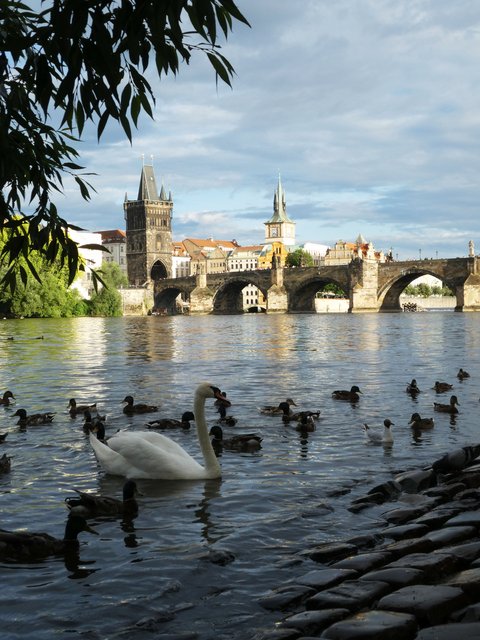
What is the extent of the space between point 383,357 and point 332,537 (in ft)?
73.9

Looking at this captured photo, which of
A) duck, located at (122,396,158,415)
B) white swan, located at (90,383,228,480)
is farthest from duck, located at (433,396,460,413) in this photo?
white swan, located at (90,383,228,480)

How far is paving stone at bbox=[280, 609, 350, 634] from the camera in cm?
430

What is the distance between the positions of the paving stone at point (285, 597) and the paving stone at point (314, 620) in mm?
350

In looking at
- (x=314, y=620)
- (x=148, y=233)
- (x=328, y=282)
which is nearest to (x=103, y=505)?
(x=314, y=620)

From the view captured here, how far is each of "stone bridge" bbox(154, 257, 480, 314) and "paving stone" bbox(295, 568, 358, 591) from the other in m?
94.2

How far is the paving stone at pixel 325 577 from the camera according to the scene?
16.5 ft

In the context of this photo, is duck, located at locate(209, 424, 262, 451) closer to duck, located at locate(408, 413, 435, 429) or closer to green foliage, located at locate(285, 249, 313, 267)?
duck, located at locate(408, 413, 435, 429)

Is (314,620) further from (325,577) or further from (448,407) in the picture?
(448,407)

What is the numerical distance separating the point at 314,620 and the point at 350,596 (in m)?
0.35

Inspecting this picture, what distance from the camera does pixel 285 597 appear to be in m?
4.91

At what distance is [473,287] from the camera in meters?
96.5

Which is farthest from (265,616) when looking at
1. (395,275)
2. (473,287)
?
(395,275)

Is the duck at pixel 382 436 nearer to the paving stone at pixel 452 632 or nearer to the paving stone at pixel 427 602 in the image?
the paving stone at pixel 427 602

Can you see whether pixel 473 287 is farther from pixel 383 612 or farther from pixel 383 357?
pixel 383 612
